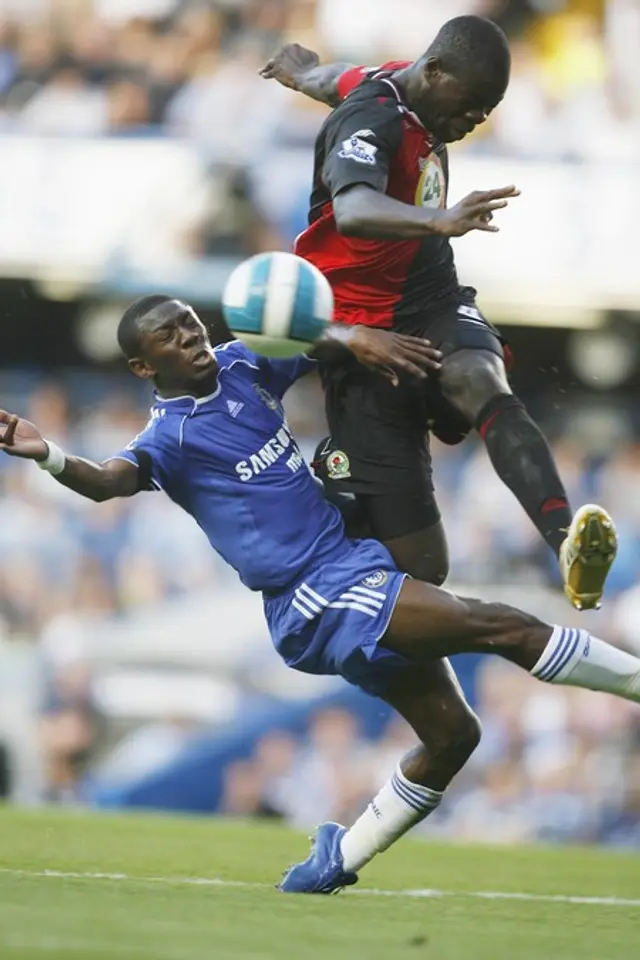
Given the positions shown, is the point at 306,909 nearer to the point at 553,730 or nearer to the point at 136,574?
the point at 553,730

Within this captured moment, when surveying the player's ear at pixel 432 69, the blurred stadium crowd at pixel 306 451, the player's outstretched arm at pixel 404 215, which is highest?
the player's ear at pixel 432 69

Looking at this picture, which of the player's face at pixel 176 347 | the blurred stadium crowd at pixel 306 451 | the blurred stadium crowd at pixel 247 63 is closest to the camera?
the player's face at pixel 176 347

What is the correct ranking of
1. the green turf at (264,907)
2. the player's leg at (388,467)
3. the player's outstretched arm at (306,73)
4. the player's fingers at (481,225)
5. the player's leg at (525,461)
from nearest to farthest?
the green turf at (264,907) < the player's leg at (525,461) < the player's fingers at (481,225) < the player's leg at (388,467) < the player's outstretched arm at (306,73)

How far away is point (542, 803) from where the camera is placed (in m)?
13.2

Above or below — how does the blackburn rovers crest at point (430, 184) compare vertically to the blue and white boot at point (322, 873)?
above

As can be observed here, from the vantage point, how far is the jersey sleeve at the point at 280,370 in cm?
657

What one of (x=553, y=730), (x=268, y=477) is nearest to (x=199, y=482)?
(x=268, y=477)

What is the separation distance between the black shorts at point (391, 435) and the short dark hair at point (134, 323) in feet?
2.40

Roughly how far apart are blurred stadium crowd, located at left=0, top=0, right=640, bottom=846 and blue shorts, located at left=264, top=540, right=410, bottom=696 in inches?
276

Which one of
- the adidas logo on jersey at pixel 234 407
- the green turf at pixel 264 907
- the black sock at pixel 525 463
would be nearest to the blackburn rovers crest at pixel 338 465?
the adidas logo on jersey at pixel 234 407

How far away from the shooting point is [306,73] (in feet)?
23.7

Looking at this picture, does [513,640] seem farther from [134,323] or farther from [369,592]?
[134,323]

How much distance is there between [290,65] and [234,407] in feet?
5.58

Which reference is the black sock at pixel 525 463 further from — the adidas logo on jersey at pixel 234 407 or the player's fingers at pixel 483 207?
the adidas logo on jersey at pixel 234 407
